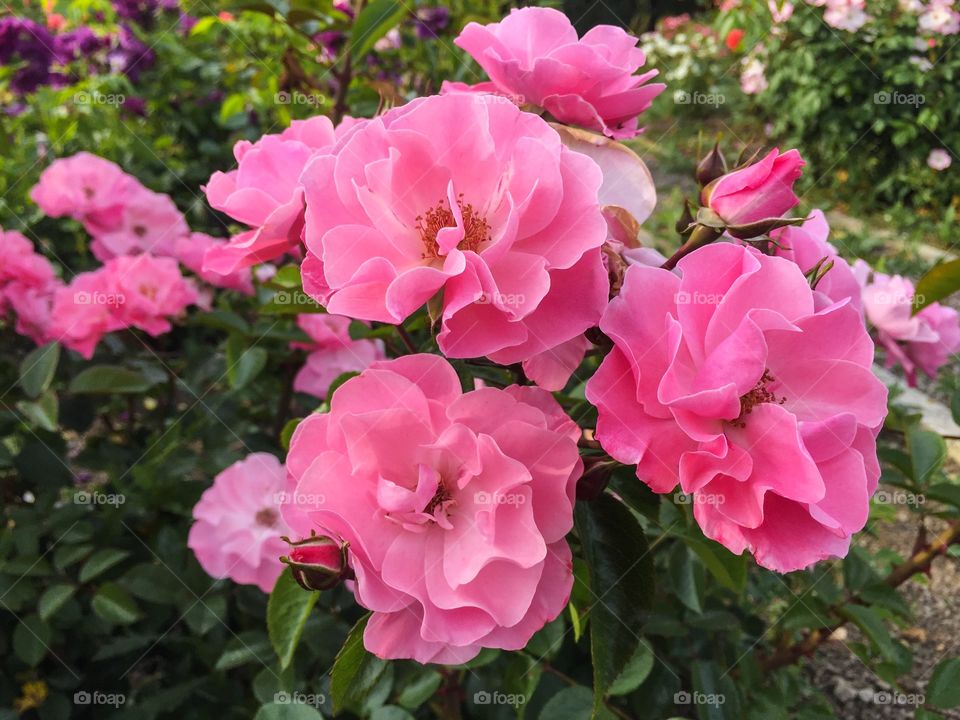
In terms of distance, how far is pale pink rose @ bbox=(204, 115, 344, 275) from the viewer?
2.32 ft

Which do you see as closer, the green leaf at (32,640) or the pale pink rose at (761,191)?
the pale pink rose at (761,191)

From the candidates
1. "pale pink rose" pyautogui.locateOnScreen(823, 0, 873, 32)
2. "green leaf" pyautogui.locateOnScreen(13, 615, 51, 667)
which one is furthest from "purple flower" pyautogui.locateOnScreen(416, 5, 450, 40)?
"pale pink rose" pyautogui.locateOnScreen(823, 0, 873, 32)

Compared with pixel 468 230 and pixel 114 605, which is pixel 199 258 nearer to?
pixel 114 605

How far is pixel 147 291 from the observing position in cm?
140

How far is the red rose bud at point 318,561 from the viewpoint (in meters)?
0.58

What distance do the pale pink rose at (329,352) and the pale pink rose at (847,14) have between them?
4262mm

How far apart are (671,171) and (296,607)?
5.07m

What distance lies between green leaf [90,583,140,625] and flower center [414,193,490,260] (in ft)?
2.96

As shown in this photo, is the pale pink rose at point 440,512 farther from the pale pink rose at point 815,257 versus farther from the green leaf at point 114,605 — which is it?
the green leaf at point 114,605

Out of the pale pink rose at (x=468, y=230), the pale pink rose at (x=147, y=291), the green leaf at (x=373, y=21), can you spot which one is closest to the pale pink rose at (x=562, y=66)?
the pale pink rose at (x=468, y=230)

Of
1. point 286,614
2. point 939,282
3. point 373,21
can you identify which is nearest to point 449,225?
point 286,614

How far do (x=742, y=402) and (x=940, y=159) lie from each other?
490cm

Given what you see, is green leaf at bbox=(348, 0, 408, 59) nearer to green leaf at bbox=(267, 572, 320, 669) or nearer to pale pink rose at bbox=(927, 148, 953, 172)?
green leaf at bbox=(267, 572, 320, 669)

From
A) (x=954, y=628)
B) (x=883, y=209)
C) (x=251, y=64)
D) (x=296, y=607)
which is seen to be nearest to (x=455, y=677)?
(x=296, y=607)
